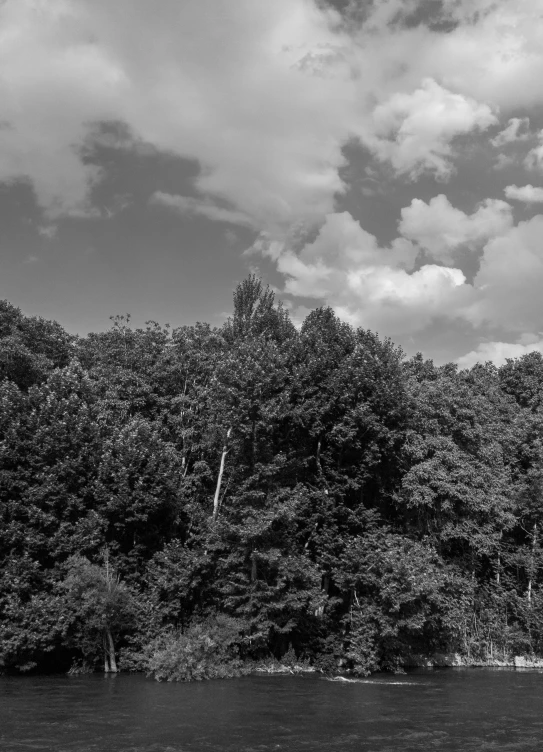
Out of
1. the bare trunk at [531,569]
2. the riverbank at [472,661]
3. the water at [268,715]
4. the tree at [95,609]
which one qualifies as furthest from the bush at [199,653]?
the bare trunk at [531,569]

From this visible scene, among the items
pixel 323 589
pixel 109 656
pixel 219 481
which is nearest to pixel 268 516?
pixel 323 589

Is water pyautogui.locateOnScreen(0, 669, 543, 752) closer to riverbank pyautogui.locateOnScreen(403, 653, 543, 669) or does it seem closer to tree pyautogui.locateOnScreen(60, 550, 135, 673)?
tree pyautogui.locateOnScreen(60, 550, 135, 673)

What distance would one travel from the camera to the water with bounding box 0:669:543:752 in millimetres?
20859

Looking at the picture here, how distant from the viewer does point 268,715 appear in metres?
25.6

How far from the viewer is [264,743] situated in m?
20.9

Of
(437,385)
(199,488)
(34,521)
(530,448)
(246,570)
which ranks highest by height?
(437,385)

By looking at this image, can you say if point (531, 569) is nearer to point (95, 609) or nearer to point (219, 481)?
point (219, 481)

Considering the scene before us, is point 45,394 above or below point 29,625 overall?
above

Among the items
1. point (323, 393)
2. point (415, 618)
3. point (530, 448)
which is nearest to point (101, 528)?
point (323, 393)

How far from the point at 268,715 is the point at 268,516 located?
48.0ft

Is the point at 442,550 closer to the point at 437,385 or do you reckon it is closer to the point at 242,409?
the point at 437,385

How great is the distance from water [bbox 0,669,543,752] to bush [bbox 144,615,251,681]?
1.33 meters

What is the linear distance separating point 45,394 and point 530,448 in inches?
1420

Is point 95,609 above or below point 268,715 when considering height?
above
